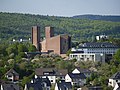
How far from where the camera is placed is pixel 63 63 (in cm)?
4250

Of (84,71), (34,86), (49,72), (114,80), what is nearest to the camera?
(34,86)

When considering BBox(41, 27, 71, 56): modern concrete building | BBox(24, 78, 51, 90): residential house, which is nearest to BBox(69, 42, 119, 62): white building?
BBox(41, 27, 71, 56): modern concrete building

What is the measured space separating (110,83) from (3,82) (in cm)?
648

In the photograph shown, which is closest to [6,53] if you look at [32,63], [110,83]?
[32,63]

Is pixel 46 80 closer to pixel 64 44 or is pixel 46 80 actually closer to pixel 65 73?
pixel 65 73

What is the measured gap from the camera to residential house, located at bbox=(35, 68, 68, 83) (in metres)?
39.4

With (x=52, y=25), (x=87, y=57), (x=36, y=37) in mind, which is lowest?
(x=52, y=25)

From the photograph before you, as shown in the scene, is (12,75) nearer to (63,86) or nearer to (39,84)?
(39,84)

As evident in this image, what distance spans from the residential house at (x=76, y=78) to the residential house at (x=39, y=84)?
1.56 metres

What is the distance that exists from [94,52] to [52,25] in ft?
149

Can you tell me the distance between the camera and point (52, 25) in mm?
94562

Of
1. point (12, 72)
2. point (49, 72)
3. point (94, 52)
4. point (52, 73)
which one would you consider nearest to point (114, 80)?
point (52, 73)

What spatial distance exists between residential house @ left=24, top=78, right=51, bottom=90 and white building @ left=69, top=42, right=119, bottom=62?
9.52 meters

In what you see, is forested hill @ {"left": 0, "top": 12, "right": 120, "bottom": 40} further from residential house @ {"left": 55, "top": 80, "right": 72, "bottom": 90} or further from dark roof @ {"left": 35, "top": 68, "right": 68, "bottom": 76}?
residential house @ {"left": 55, "top": 80, "right": 72, "bottom": 90}
